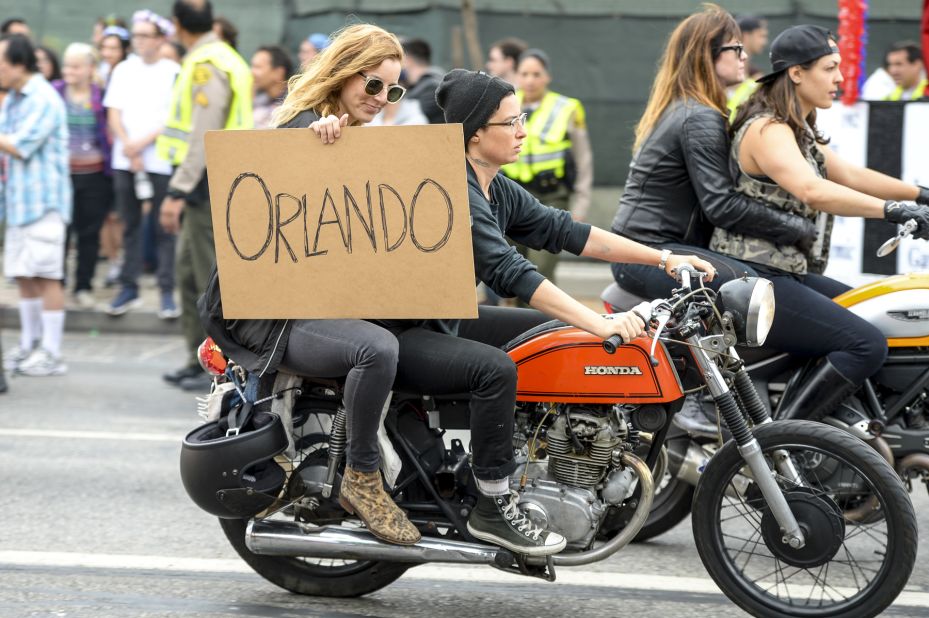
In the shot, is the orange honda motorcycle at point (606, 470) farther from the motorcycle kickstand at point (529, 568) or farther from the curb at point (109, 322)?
the curb at point (109, 322)

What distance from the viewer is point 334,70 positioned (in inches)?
166

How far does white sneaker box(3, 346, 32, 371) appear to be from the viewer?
8991 mm

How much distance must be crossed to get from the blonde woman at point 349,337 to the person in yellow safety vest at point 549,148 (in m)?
4.87

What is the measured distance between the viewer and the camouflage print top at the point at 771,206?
4977mm

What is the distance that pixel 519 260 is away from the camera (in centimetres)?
400

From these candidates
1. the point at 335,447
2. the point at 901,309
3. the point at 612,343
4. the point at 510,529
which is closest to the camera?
the point at 612,343

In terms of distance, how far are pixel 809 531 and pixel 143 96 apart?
293 inches

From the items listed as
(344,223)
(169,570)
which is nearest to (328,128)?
(344,223)

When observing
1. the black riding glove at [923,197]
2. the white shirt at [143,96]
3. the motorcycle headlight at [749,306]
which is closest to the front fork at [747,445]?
the motorcycle headlight at [749,306]

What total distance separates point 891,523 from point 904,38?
8459mm

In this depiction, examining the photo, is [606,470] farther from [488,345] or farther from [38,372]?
[38,372]

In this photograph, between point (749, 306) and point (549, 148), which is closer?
point (749, 306)

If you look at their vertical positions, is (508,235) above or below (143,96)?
below

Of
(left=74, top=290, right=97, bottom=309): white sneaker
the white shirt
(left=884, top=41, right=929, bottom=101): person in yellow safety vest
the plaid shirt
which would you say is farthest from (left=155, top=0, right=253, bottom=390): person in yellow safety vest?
(left=884, top=41, right=929, bottom=101): person in yellow safety vest
